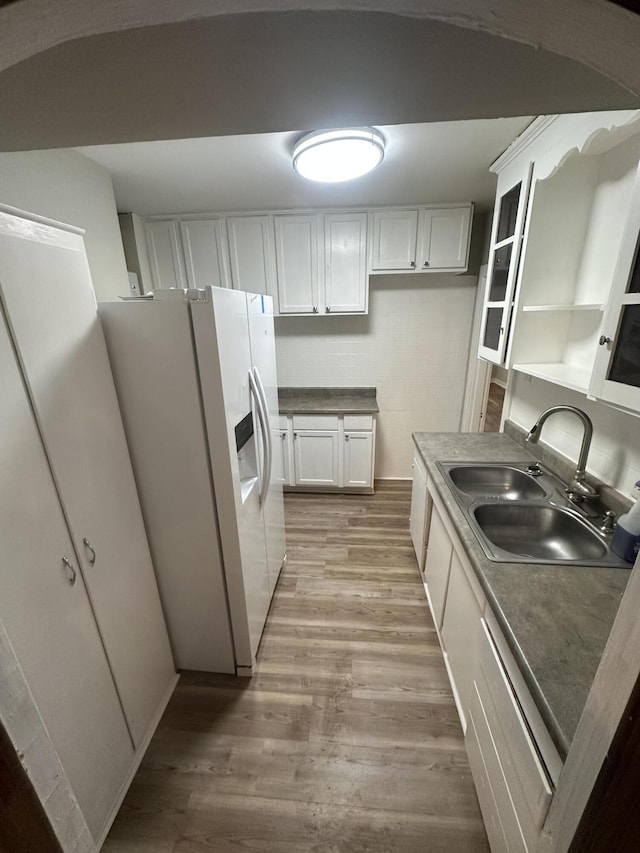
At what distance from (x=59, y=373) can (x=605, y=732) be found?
1.42m

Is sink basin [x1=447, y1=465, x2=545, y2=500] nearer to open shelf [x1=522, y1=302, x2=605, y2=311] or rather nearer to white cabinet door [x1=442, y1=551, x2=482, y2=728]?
white cabinet door [x1=442, y1=551, x2=482, y2=728]

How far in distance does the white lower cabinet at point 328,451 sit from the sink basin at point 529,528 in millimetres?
1580

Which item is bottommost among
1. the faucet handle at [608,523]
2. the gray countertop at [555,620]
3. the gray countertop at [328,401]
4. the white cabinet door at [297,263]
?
the gray countertop at [555,620]

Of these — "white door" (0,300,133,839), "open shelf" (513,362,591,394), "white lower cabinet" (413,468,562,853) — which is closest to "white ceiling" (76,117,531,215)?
"open shelf" (513,362,591,394)

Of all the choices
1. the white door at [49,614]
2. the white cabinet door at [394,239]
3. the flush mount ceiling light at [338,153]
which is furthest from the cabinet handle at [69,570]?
the white cabinet door at [394,239]

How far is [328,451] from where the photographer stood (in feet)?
10.3

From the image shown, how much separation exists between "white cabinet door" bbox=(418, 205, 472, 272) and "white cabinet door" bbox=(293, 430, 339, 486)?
163cm

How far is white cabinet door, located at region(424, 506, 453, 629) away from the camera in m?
1.64

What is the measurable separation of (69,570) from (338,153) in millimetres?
1994

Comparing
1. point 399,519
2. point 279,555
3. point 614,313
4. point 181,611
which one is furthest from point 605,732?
point 399,519

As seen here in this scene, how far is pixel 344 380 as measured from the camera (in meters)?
3.34

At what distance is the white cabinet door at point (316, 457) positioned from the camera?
3090 millimetres

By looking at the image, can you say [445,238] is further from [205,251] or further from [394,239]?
[205,251]

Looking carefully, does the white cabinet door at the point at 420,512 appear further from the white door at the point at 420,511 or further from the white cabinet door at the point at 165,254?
the white cabinet door at the point at 165,254
